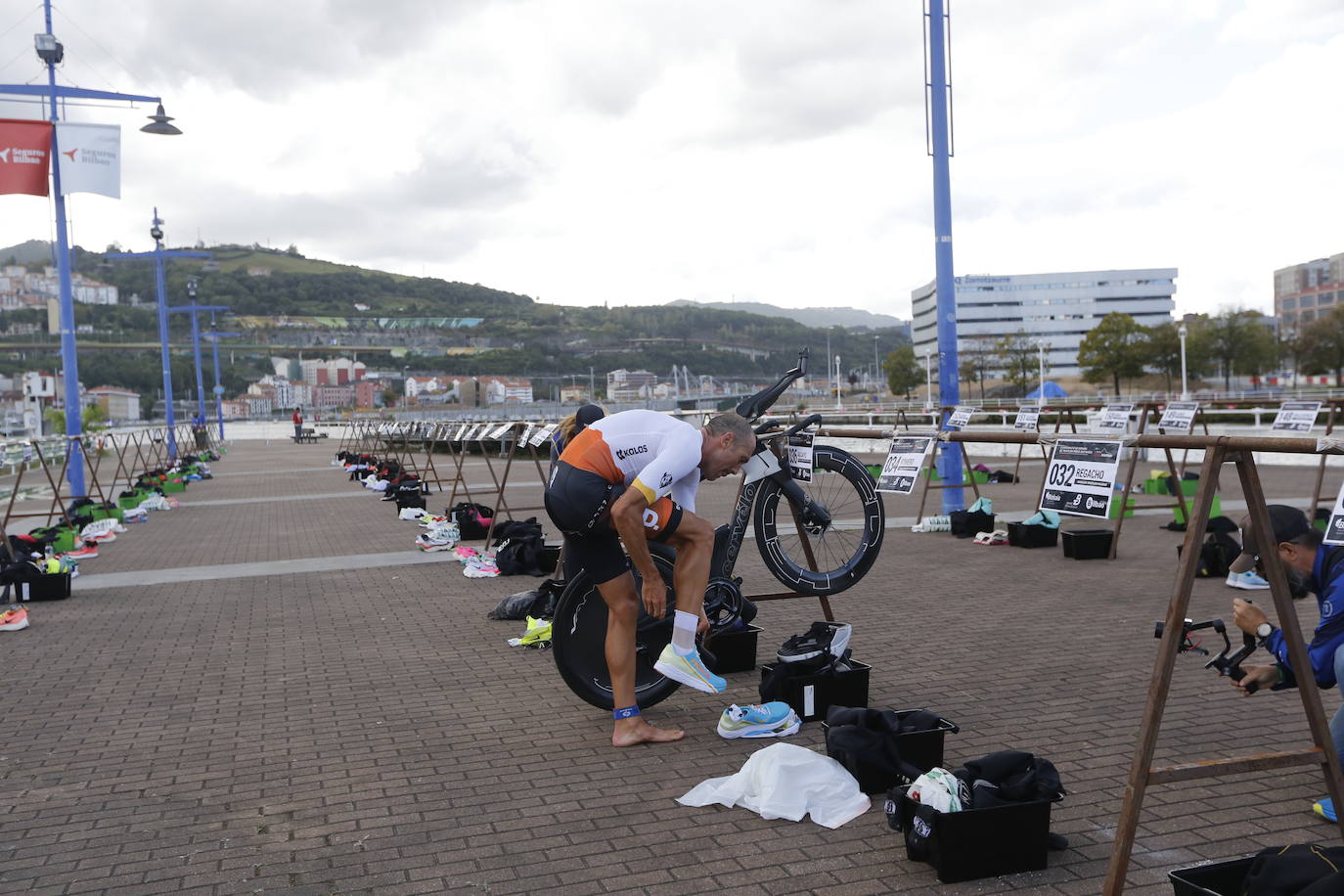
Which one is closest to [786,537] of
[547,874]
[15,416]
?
[547,874]

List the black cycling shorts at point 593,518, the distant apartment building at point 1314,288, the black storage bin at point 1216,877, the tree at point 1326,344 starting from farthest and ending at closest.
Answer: the distant apartment building at point 1314,288, the tree at point 1326,344, the black cycling shorts at point 593,518, the black storage bin at point 1216,877

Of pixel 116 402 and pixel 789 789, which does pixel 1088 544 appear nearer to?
pixel 789 789

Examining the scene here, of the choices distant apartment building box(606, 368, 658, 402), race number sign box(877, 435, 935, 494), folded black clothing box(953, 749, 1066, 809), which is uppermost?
distant apartment building box(606, 368, 658, 402)

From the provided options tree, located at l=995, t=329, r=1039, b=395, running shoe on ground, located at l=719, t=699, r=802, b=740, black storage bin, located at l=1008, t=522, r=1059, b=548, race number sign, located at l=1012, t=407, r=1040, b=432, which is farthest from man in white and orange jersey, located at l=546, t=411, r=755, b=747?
tree, located at l=995, t=329, r=1039, b=395

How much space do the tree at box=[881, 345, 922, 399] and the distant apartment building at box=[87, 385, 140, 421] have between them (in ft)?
261

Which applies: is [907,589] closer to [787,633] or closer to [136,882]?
[787,633]

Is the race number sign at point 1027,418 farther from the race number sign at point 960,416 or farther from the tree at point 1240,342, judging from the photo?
the tree at point 1240,342

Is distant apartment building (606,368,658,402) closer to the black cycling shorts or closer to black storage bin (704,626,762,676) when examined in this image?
black storage bin (704,626,762,676)

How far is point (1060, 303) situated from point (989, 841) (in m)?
190

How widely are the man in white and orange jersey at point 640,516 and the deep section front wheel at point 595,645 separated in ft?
0.94

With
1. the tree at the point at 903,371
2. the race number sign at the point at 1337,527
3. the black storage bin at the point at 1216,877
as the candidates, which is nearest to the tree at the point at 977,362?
the tree at the point at 903,371

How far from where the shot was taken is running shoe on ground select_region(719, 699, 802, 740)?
17.2 feet

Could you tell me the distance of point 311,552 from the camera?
43.4 feet

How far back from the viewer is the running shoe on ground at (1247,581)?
29.5ft
